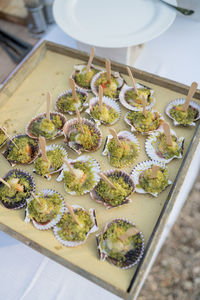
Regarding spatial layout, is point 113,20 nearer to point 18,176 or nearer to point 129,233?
point 18,176

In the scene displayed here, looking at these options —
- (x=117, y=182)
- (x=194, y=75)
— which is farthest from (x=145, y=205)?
(x=194, y=75)

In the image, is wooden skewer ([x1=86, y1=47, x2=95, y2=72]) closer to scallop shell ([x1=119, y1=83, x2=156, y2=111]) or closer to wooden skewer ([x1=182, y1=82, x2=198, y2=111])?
scallop shell ([x1=119, y1=83, x2=156, y2=111])

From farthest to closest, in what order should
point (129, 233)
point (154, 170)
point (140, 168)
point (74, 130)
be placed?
point (74, 130), point (140, 168), point (154, 170), point (129, 233)

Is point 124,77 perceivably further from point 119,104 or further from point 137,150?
point 137,150

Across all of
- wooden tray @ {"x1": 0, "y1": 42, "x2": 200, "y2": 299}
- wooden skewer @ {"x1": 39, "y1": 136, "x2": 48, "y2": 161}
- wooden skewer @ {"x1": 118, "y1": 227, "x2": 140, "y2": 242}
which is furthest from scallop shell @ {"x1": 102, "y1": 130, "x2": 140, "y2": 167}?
wooden skewer @ {"x1": 118, "y1": 227, "x2": 140, "y2": 242}

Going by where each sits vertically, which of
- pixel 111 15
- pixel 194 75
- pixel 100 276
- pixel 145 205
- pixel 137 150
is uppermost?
pixel 111 15

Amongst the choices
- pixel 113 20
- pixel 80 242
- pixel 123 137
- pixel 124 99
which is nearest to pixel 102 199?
pixel 80 242

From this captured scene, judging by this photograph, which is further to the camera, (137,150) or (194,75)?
(194,75)
